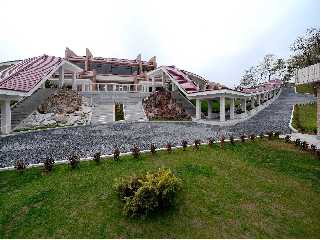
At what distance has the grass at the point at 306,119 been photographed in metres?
27.5

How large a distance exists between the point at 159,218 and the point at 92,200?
280 centimetres

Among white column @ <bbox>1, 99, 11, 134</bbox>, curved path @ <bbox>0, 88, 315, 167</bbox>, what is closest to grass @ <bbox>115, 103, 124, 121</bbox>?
curved path @ <bbox>0, 88, 315, 167</bbox>

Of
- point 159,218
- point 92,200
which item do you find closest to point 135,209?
point 159,218

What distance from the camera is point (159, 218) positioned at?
416 inches

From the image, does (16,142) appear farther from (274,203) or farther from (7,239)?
(274,203)

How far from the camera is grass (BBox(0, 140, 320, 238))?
1004 cm

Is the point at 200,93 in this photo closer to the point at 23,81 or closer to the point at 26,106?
the point at 23,81

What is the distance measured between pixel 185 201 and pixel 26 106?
2748 cm

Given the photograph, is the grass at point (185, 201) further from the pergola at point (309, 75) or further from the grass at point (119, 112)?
the grass at point (119, 112)

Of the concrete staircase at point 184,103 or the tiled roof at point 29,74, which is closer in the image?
the tiled roof at point 29,74

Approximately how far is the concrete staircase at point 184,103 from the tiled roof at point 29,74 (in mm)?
16528

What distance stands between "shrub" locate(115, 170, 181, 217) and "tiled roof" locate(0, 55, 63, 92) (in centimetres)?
1691

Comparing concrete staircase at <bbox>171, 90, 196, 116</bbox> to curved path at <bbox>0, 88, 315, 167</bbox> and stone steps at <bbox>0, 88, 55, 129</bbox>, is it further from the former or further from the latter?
stone steps at <bbox>0, 88, 55, 129</bbox>

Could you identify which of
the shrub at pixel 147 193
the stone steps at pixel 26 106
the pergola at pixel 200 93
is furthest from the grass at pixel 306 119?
Answer: the stone steps at pixel 26 106
